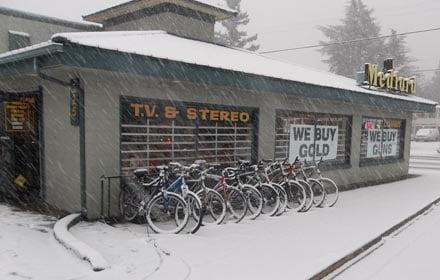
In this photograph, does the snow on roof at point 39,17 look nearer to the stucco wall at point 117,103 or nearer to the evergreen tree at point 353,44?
the stucco wall at point 117,103

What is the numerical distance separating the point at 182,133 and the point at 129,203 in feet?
6.81

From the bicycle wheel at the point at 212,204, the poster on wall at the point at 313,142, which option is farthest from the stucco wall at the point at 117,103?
the bicycle wheel at the point at 212,204

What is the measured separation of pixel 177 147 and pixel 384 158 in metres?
9.84

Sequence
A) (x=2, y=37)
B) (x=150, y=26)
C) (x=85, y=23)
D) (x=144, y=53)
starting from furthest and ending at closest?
(x=85, y=23) → (x=150, y=26) → (x=2, y=37) → (x=144, y=53)

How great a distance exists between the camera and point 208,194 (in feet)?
25.9

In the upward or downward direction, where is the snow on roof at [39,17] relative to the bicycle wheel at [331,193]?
upward

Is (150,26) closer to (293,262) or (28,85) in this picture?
(28,85)

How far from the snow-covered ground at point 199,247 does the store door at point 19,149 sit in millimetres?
1094

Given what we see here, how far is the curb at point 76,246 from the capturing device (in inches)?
207

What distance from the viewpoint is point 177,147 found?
364 inches

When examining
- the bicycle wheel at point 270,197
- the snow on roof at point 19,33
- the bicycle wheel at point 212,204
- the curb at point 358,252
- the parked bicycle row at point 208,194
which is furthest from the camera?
the snow on roof at point 19,33

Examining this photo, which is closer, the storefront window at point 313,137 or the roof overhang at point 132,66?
the roof overhang at point 132,66

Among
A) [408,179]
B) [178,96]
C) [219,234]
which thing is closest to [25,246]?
[219,234]

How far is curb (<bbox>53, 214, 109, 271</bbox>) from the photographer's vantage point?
5256 millimetres
